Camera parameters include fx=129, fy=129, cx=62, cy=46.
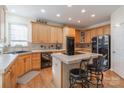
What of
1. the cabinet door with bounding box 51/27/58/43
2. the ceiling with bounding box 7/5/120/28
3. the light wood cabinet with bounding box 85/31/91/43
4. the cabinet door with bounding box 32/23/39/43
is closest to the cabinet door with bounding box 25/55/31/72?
the cabinet door with bounding box 32/23/39/43

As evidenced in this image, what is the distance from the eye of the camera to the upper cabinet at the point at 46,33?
6250 mm

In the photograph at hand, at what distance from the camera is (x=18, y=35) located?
6051mm

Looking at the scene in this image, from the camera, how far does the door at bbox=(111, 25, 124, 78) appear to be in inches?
186

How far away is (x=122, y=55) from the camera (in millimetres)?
4703

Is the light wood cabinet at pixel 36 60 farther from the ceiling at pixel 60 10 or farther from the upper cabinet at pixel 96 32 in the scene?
the upper cabinet at pixel 96 32

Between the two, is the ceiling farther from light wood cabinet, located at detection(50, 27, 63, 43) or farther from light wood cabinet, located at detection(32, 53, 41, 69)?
light wood cabinet, located at detection(32, 53, 41, 69)

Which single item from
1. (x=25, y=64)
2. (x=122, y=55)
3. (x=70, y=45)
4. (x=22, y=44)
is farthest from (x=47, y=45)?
(x=122, y=55)

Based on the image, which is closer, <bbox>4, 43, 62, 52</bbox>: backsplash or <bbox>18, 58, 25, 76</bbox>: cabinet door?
<bbox>18, 58, 25, 76</bbox>: cabinet door

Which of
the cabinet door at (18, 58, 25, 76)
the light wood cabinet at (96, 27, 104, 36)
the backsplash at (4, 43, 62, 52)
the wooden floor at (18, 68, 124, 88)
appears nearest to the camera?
the wooden floor at (18, 68, 124, 88)

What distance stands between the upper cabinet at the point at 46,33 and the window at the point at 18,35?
1.32ft

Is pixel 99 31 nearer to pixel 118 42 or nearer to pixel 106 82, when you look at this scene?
pixel 118 42

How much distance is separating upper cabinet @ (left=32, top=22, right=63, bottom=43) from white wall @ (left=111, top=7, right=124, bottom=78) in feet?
10.0

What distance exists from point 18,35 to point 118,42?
4.38m
